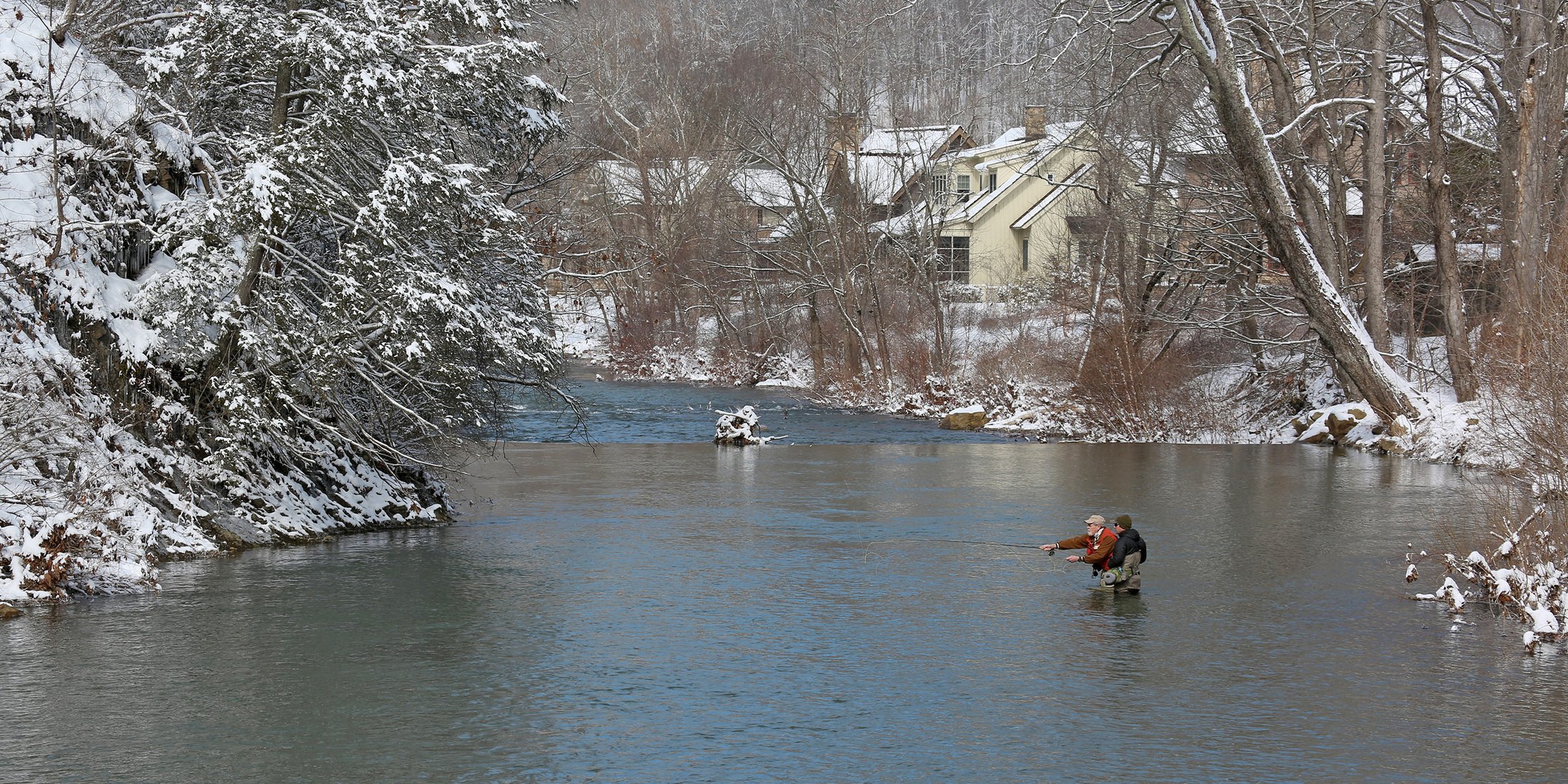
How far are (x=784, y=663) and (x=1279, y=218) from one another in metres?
20.6

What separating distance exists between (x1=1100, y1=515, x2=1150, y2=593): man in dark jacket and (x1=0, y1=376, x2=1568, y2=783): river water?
259mm

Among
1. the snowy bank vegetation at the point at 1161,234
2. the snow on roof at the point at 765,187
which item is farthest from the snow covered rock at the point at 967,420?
the snow on roof at the point at 765,187

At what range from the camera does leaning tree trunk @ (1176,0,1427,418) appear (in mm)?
27547

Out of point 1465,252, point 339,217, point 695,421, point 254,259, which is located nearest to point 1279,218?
point 1465,252

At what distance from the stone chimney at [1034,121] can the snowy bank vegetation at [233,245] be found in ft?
161

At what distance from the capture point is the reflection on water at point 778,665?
8.76 metres

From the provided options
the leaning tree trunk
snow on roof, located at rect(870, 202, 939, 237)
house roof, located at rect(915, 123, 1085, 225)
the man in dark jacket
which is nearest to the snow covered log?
the leaning tree trunk

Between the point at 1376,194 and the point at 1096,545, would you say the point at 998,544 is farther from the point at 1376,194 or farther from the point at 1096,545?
the point at 1376,194

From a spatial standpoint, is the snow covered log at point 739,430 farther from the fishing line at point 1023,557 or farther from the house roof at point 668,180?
the house roof at point 668,180

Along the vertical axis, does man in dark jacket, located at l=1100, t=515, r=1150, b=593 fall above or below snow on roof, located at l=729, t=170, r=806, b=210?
below

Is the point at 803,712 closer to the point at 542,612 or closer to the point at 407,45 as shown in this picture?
the point at 542,612

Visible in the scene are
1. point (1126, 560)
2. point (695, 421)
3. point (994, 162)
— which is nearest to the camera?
point (1126, 560)

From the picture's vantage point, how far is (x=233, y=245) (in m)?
17.5

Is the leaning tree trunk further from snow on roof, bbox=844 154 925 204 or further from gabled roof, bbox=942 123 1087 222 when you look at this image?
gabled roof, bbox=942 123 1087 222
